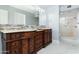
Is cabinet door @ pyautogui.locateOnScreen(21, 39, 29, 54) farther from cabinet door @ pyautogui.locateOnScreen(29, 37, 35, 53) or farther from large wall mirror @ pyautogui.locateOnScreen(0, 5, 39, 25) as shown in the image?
large wall mirror @ pyautogui.locateOnScreen(0, 5, 39, 25)

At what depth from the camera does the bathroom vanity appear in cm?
200

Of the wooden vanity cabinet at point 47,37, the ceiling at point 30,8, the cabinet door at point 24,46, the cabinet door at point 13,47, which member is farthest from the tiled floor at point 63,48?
the ceiling at point 30,8

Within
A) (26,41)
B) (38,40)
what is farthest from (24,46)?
(38,40)

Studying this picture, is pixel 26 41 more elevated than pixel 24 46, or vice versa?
pixel 26 41

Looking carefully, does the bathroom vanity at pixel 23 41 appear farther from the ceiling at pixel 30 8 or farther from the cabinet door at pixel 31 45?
the ceiling at pixel 30 8

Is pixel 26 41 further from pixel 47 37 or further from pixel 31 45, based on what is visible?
pixel 47 37

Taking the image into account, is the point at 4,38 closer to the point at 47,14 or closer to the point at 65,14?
the point at 47,14

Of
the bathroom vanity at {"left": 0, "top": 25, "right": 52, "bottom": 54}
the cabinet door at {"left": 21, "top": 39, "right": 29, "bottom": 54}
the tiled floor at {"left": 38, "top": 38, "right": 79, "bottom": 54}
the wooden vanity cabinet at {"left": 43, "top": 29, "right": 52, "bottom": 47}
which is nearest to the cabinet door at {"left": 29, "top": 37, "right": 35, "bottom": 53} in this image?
the bathroom vanity at {"left": 0, "top": 25, "right": 52, "bottom": 54}

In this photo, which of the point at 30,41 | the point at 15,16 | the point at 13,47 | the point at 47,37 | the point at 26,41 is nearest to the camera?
the point at 13,47

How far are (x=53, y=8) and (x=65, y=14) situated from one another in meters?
0.30

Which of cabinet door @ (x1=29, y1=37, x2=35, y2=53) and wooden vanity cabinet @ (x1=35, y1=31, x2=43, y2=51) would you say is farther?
wooden vanity cabinet @ (x1=35, y1=31, x2=43, y2=51)

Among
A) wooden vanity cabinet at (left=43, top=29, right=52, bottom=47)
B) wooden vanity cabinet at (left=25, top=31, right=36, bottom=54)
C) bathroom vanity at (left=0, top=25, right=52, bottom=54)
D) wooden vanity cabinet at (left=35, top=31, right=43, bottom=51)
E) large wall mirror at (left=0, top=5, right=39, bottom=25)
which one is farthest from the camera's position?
wooden vanity cabinet at (left=35, top=31, right=43, bottom=51)

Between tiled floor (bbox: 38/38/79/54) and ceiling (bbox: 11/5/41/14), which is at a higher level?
ceiling (bbox: 11/5/41/14)

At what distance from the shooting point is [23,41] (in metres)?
2.24
